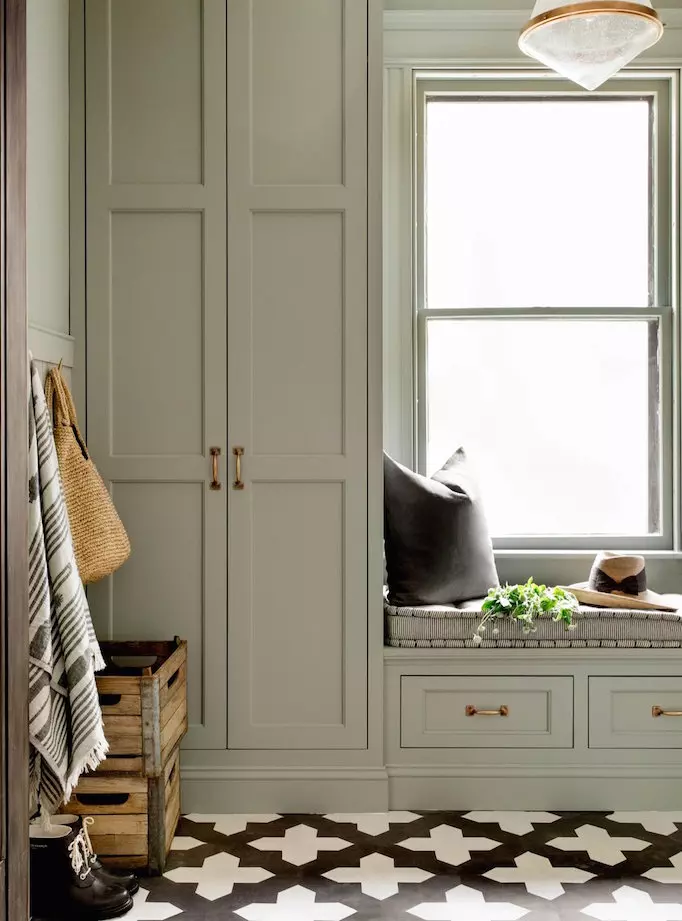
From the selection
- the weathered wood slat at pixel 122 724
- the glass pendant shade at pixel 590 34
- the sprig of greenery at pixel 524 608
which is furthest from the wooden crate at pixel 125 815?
the glass pendant shade at pixel 590 34

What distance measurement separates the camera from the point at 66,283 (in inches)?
113

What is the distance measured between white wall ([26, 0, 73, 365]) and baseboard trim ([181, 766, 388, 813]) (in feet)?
4.56

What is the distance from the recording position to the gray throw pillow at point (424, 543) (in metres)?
3.04

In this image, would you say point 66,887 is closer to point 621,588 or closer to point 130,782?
point 130,782

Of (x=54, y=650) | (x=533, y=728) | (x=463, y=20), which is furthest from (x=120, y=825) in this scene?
(x=463, y=20)

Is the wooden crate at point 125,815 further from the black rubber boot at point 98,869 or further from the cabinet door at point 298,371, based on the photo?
the cabinet door at point 298,371

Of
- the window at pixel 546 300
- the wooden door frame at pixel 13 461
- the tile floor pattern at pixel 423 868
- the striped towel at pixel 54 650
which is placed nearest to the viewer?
the wooden door frame at pixel 13 461

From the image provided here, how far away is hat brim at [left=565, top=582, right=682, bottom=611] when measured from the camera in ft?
9.77

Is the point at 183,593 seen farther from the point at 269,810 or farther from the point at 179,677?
the point at 269,810

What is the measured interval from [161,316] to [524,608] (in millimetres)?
1469

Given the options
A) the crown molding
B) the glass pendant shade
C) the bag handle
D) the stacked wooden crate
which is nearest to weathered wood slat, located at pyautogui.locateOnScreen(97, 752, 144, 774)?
the stacked wooden crate

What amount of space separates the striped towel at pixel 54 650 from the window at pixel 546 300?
1.58 meters

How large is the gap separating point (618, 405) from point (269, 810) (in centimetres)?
192

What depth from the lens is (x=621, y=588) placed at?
3.06m
